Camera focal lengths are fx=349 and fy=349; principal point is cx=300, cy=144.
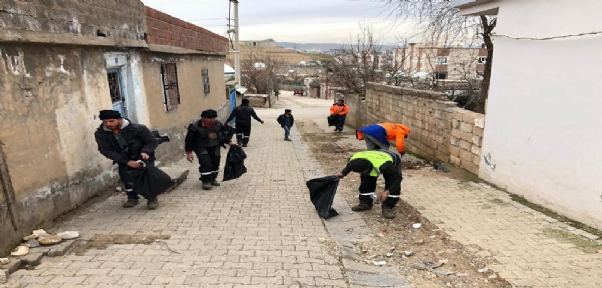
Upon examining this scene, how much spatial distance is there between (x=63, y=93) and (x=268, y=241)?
3.00m

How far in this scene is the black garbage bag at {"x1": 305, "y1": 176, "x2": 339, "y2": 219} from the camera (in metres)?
4.60

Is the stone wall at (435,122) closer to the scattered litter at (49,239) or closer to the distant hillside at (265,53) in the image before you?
the scattered litter at (49,239)

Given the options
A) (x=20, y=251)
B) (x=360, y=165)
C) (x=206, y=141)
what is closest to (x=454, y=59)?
(x=360, y=165)

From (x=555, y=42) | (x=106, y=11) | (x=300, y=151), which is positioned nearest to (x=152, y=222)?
(x=106, y=11)

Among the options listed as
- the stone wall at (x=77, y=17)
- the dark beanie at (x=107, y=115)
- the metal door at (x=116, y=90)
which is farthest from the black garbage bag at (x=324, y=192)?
the stone wall at (x=77, y=17)

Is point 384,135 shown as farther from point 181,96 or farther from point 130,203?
point 181,96

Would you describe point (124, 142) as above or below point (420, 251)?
above

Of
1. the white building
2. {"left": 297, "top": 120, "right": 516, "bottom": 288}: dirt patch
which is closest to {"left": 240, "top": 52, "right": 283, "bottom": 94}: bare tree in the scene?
the white building

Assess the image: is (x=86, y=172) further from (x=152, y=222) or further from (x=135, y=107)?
(x=135, y=107)

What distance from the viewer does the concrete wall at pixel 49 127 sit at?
3.36 meters

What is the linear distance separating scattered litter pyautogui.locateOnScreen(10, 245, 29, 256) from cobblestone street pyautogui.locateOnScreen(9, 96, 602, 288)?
23 cm

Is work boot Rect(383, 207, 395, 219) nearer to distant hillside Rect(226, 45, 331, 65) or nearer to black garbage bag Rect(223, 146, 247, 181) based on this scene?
black garbage bag Rect(223, 146, 247, 181)

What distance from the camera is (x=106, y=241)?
3.57 meters

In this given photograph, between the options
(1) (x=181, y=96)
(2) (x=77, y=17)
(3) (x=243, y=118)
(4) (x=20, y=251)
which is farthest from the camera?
(3) (x=243, y=118)
